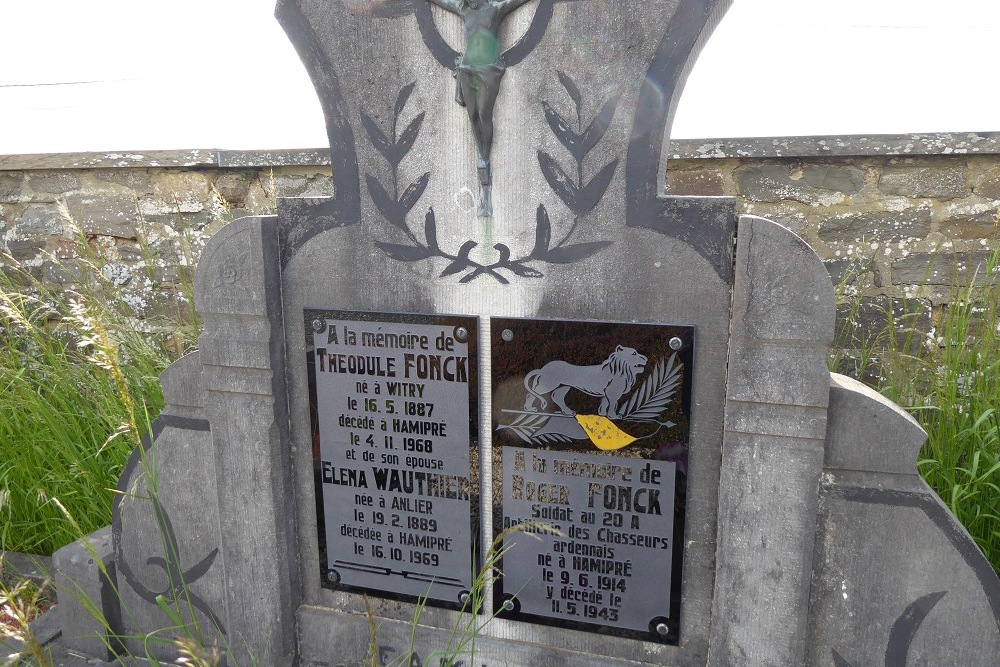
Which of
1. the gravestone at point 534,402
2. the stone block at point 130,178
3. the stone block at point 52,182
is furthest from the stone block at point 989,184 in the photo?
the stone block at point 52,182

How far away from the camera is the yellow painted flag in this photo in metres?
1.84

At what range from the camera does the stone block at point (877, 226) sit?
3.47 m

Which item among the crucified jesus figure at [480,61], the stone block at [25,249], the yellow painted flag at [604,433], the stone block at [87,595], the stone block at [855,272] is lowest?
the stone block at [87,595]

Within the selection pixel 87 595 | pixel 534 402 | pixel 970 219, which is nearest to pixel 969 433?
pixel 970 219

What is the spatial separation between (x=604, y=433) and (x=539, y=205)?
0.63m

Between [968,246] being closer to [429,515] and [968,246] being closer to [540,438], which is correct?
[540,438]

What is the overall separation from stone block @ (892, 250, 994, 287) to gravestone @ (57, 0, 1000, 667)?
86.6 inches

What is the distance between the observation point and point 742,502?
1748 mm

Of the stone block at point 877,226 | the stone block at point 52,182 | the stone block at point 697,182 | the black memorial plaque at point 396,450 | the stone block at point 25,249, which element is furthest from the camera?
the stone block at point 25,249

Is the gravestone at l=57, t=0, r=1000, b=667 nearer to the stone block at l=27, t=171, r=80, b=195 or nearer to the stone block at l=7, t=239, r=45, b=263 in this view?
the stone block at l=27, t=171, r=80, b=195

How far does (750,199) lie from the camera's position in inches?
146

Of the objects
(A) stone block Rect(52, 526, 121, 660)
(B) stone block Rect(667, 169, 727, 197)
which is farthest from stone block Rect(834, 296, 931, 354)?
(A) stone block Rect(52, 526, 121, 660)

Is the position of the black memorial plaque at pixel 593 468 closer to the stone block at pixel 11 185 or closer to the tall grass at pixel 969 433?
the tall grass at pixel 969 433

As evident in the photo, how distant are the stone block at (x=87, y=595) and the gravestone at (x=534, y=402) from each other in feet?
1.50
